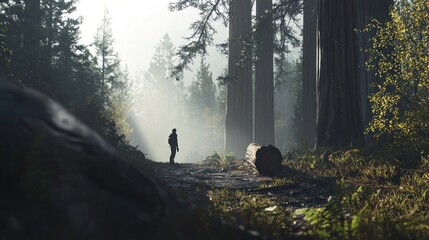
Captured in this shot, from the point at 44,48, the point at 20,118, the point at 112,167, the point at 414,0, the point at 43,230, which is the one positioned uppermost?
the point at 44,48

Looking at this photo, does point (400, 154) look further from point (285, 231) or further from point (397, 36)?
point (285, 231)

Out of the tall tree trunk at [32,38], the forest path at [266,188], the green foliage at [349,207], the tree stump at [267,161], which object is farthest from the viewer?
the tall tree trunk at [32,38]

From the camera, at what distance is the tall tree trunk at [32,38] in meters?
17.2

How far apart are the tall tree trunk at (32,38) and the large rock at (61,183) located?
14.7 meters

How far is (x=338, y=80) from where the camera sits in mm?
12430

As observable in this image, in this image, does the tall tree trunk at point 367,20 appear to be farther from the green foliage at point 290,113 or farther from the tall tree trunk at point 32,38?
the green foliage at point 290,113

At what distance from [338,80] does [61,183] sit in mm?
11090

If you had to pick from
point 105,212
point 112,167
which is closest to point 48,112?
point 112,167

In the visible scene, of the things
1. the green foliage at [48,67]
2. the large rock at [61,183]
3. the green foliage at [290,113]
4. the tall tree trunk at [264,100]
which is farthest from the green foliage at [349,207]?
the green foliage at [290,113]

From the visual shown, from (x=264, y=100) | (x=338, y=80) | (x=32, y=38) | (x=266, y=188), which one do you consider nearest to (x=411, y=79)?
(x=338, y=80)

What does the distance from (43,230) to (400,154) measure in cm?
890

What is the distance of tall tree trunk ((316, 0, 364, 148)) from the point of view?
12.2 m

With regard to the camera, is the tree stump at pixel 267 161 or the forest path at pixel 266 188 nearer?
the forest path at pixel 266 188

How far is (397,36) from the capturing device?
372 inches
